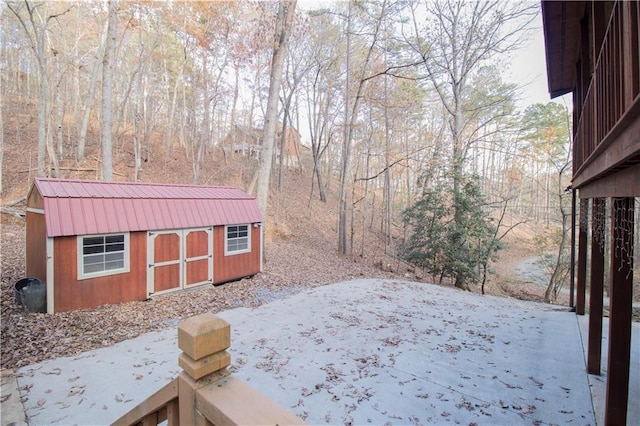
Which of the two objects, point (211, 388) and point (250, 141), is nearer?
point (211, 388)

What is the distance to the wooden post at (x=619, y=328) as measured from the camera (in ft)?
9.05

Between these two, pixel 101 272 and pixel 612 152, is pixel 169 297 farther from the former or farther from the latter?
pixel 612 152

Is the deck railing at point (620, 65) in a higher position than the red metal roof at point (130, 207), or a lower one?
higher

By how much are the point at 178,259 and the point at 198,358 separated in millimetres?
6612

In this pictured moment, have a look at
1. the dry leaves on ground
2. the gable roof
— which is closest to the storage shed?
the dry leaves on ground

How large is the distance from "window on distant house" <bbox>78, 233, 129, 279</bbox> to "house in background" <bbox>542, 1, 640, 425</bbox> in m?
7.13

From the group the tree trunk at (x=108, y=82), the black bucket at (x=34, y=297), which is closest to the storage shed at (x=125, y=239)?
the black bucket at (x=34, y=297)

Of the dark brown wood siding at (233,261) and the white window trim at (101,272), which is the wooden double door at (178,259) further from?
the white window trim at (101,272)

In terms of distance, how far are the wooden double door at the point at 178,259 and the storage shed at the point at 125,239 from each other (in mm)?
20

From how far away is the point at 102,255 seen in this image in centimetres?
583

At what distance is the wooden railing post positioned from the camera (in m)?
1.02

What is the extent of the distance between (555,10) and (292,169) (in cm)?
1879

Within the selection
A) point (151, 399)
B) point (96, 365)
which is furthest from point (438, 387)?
point (96, 365)

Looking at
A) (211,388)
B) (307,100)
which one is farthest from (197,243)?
(307,100)
